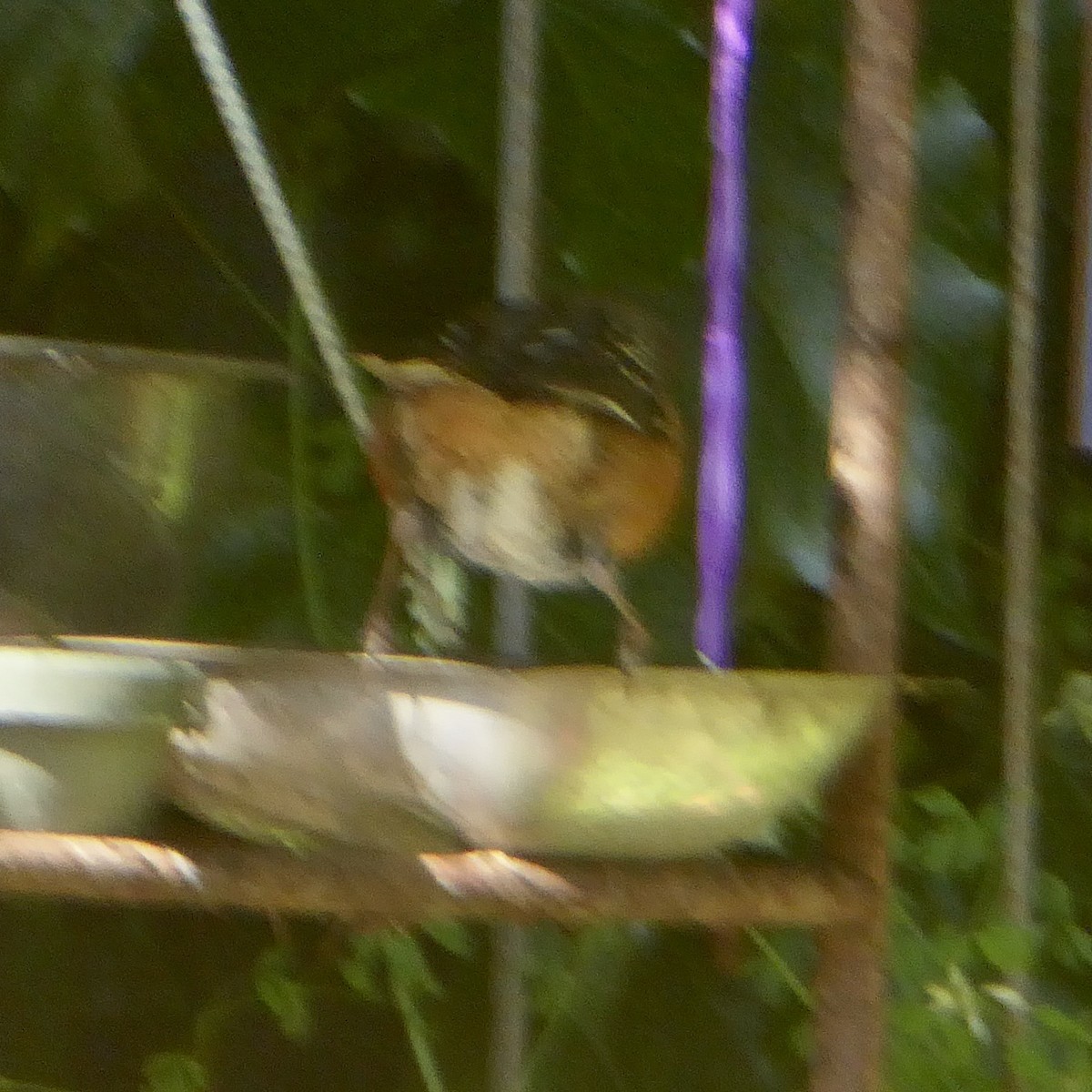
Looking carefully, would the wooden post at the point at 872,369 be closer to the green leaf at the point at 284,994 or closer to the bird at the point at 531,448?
the bird at the point at 531,448

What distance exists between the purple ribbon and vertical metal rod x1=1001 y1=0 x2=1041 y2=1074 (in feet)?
1.22

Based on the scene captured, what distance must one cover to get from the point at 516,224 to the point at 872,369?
39cm

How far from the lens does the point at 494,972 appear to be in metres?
0.95

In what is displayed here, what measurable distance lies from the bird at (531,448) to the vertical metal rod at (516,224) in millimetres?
227

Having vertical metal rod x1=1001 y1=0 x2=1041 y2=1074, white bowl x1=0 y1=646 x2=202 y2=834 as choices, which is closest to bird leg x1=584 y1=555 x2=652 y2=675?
white bowl x1=0 y1=646 x2=202 y2=834

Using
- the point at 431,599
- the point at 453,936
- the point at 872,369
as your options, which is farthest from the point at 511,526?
the point at 453,936

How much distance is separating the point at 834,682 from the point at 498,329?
0.24 m

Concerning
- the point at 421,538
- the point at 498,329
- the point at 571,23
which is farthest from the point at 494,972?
the point at 571,23

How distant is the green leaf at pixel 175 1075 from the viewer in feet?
3.09

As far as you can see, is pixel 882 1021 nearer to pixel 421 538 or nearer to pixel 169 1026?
pixel 421 538

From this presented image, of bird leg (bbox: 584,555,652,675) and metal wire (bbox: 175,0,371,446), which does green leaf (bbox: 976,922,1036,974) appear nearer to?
bird leg (bbox: 584,555,652,675)

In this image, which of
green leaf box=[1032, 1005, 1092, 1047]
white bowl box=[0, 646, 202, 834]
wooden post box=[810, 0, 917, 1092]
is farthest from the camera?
green leaf box=[1032, 1005, 1092, 1047]

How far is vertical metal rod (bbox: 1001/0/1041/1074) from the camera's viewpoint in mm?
944

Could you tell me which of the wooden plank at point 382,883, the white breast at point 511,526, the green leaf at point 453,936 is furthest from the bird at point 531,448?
the green leaf at point 453,936
